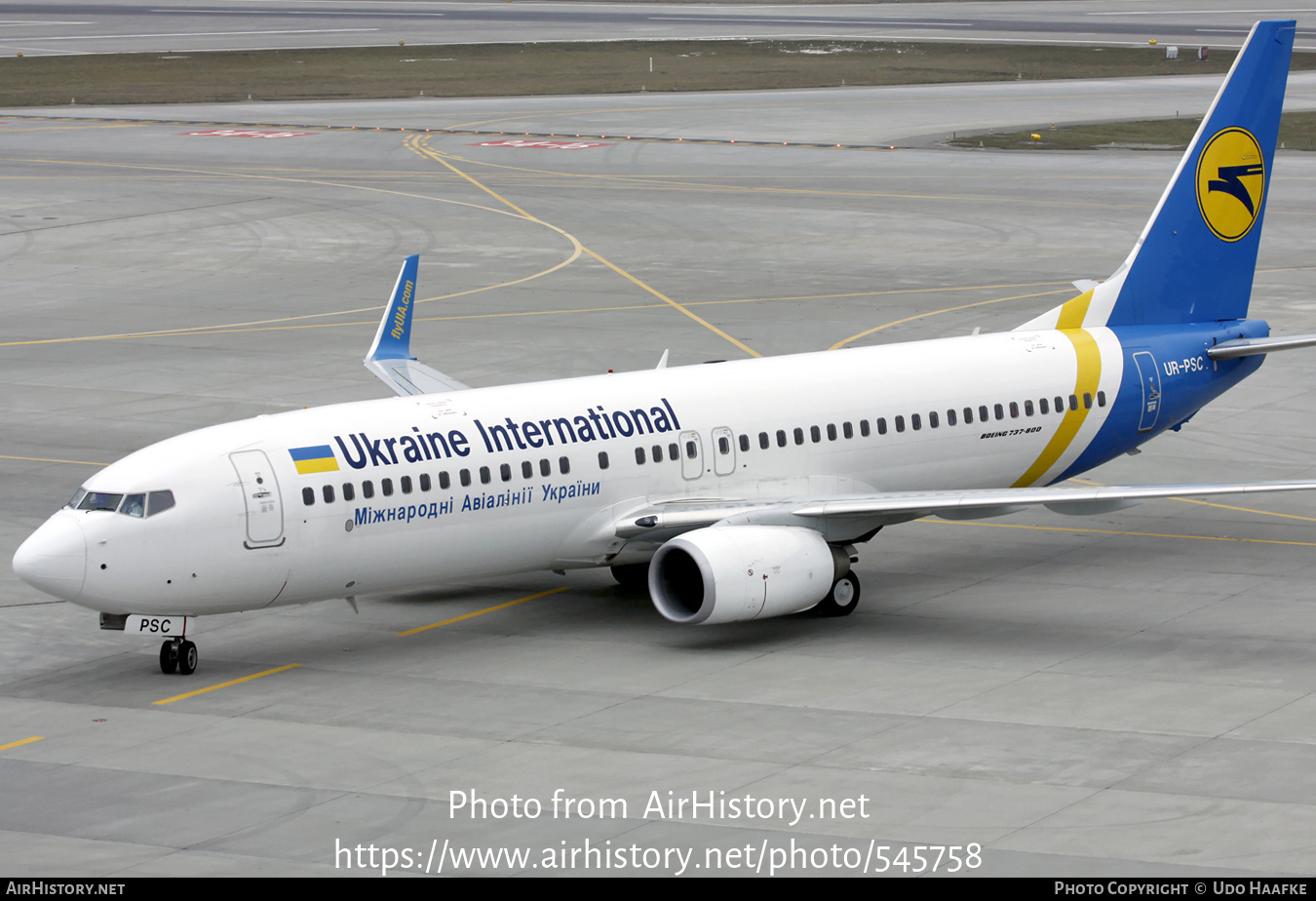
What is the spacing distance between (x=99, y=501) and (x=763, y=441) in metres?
11.1

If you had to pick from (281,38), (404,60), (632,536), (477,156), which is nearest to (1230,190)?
(632,536)

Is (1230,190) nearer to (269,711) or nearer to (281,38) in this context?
(269,711)

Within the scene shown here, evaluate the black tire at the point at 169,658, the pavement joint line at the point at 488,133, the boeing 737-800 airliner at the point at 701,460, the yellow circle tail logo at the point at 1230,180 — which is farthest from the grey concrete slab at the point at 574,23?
the black tire at the point at 169,658

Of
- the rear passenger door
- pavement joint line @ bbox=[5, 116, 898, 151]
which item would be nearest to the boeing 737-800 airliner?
the rear passenger door

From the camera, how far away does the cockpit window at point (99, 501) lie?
28.2 m

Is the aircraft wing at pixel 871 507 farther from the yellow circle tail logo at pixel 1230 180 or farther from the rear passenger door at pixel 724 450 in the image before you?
the yellow circle tail logo at pixel 1230 180

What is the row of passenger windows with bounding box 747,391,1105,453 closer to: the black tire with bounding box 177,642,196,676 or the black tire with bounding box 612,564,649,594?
the black tire with bounding box 612,564,649,594

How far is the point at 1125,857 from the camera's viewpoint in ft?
67.8

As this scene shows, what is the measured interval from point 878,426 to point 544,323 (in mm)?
24708

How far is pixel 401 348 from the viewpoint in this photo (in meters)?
38.8

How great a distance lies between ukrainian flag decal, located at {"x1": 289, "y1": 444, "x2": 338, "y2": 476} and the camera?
94.7 feet

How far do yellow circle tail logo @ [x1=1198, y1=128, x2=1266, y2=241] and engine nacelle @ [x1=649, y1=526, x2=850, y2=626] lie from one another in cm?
1306

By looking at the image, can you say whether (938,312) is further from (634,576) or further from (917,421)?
(634,576)

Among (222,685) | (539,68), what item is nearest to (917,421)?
(222,685)
